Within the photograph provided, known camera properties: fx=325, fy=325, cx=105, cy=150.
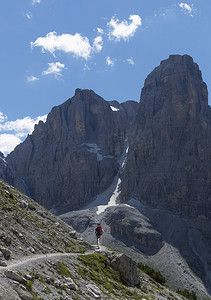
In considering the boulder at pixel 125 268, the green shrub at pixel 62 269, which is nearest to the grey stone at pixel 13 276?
the green shrub at pixel 62 269

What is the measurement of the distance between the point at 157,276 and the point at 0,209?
27.7 meters

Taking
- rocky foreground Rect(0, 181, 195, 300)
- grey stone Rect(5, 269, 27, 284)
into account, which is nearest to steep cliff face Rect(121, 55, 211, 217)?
rocky foreground Rect(0, 181, 195, 300)

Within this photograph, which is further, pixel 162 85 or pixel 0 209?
pixel 162 85

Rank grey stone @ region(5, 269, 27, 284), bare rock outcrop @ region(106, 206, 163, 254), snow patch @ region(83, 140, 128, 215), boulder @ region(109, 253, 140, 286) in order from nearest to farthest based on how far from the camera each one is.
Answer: grey stone @ region(5, 269, 27, 284), boulder @ region(109, 253, 140, 286), bare rock outcrop @ region(106, 206, 163, 254), snow patch @ region(83, 140, 128, 215)

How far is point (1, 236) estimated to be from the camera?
20047 mm

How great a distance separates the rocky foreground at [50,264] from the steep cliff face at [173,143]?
114 meters

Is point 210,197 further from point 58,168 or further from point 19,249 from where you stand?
point 19,249

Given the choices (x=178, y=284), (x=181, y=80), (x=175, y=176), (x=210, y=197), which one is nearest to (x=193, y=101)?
(x=181, y=80)

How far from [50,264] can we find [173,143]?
463 ft

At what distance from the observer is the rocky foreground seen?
628 inches

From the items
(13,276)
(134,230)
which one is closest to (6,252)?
(13,276)

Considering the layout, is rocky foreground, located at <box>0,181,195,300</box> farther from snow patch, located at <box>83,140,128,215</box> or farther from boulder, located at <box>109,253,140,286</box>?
snow patch, located at <box>83,140,128,215</box>

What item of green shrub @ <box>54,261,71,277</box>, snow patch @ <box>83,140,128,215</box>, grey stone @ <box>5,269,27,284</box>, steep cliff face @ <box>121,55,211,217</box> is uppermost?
steep cliff face @ <box>121,55,211,217</box>

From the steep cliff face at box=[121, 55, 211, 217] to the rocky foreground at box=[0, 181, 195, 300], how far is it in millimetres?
113559
